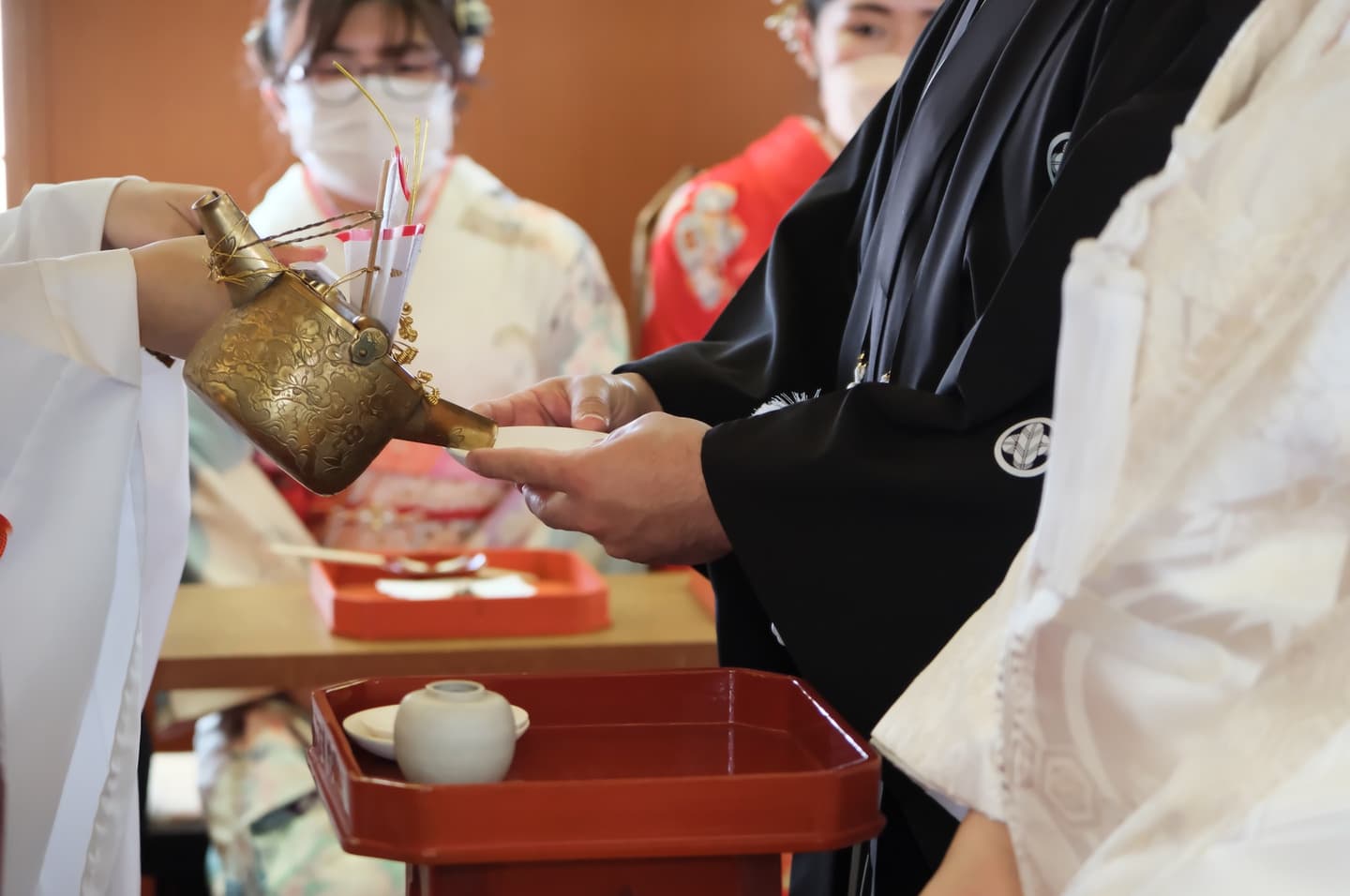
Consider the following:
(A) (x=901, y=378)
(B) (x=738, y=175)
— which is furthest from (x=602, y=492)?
(B) (x=738, y=175)

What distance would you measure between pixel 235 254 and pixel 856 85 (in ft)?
9.80

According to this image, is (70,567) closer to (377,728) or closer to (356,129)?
(377,728)

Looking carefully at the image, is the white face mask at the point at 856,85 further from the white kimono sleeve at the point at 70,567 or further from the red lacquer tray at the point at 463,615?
the white kimono sleeve at the point at 70,567

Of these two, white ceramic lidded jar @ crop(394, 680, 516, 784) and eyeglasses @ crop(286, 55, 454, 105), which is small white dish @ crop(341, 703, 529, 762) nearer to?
white ceramic lidded jar @ crop(394, 680, 516, 784)

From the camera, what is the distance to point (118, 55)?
150 inches

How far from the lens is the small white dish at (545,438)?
1.27m

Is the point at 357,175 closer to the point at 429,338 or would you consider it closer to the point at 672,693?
the point at 429,338

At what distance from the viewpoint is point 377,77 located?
3.32 meters

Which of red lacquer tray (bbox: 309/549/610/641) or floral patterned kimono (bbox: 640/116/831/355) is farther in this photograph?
floral patterned kimono (bbox: 640/116/831/355)

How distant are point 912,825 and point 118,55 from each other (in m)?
3.46

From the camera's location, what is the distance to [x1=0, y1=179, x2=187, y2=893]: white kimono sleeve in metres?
1.05

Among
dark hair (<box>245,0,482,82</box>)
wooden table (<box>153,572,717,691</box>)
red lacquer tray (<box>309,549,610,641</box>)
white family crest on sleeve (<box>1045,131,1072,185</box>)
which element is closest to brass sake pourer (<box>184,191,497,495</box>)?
white family crest on sleeve (<box>1045,131,1072,185</box>)

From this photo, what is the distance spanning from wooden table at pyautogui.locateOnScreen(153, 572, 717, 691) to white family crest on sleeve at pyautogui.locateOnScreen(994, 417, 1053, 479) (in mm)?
1265

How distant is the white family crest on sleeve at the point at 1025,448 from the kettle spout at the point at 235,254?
0.58m
